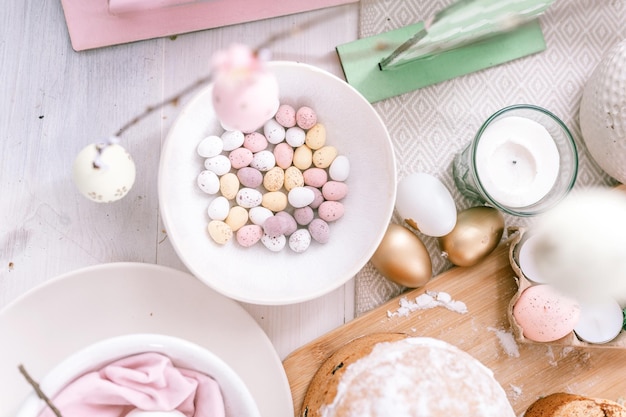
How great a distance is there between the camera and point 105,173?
56cm

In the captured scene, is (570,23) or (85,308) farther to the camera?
(570,23)

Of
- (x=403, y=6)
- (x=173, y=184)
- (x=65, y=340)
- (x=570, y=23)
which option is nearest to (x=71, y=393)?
(x=65, y=340)

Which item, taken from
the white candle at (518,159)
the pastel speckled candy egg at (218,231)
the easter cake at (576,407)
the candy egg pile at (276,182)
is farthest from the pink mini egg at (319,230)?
the easter cake at (576,407)

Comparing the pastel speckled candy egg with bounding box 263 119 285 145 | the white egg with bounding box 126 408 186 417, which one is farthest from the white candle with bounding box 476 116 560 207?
the white egg with bounding box 126 408 186 417

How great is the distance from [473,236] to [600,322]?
19 cm

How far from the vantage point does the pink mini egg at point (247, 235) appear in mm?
716

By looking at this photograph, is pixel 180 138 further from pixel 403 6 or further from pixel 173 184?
pixel 403 6

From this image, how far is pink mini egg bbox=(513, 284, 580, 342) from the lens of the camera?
709 millimetres

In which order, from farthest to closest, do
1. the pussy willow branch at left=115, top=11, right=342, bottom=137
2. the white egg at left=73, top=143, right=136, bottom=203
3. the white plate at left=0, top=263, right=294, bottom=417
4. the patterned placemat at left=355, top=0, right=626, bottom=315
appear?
1. the patterned placemat at left=355, top=0, right=626, bottom=315
2. the white plate at left=0, top=263, right=294, bottom=417
3. the white egg at left=73, top=143, right=136, bottom=203
4. the pussy willow branch at left=115, top=11, right=342, bottom=137

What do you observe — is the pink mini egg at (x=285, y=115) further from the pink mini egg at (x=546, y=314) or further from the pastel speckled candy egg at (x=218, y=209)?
the pink mini egg at (x=546, y=314)

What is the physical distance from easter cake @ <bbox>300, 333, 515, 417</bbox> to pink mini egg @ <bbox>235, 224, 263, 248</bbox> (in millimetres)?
177

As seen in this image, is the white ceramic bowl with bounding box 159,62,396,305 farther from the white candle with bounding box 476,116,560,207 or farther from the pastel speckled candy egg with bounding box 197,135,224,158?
the white candle with bounding box 476,116,560,207

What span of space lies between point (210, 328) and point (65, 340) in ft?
0.53

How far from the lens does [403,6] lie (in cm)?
81
